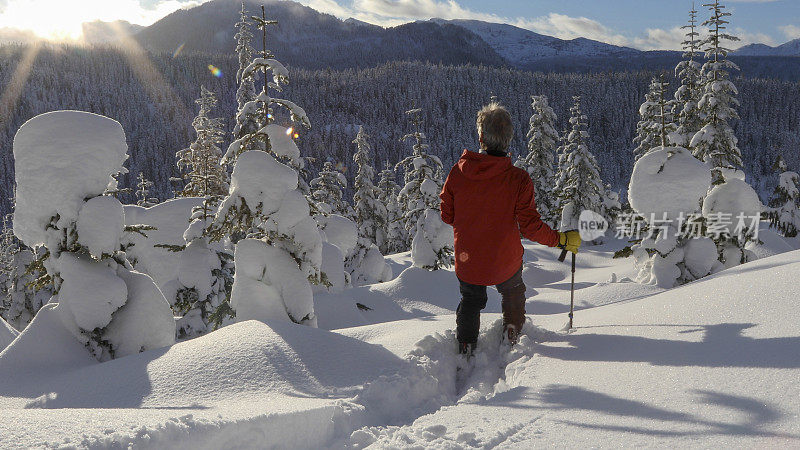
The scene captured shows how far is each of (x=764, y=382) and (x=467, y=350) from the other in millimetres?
2469

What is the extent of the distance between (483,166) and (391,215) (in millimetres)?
35523

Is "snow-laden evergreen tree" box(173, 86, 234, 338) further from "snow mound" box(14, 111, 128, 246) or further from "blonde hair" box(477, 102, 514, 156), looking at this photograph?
"blonde hair" box(477, 102, 514, 156)

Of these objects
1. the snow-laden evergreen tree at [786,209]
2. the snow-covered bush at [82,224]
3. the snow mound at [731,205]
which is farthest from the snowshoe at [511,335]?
the snow-laden evergreen tree at [786,209]

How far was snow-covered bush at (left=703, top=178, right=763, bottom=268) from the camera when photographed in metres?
11.4

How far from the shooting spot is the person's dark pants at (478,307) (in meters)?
4.68

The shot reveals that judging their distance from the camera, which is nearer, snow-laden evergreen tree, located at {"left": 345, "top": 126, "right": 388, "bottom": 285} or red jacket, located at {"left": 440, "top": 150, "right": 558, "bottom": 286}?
red jacket, located at {"left": 440, "top": 150, "right": 558, "bottom": 286}

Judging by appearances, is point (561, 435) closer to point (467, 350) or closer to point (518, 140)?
point (467, 350)

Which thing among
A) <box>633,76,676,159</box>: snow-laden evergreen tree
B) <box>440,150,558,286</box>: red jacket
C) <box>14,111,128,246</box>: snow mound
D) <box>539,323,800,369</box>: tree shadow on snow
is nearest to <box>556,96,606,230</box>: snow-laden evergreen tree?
<box>633,76,676,159</box>: snow-laden evergreen tree

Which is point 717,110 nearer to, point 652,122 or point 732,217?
point 732,217

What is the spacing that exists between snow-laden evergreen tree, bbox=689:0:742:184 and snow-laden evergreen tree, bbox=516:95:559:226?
51.4 ft

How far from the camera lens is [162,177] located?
5221 inches

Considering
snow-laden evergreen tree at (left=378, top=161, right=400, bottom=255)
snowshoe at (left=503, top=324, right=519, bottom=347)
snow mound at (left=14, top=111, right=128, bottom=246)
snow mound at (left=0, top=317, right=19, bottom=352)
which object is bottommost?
snow-laden evergreen tree at (left=378, top=161, right=400, bottom=255)

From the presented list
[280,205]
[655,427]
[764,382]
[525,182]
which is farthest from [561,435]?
[280,205]

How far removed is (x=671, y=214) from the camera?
33.6 ft
